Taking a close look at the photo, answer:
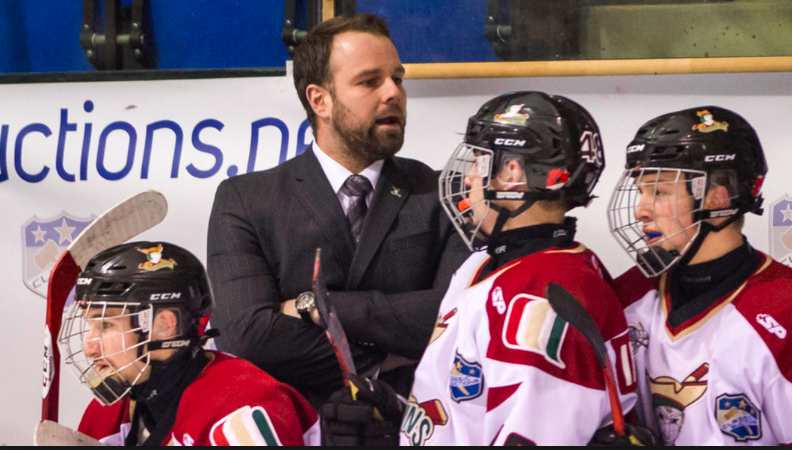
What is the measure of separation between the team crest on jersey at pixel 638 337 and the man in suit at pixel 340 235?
0.52 meters

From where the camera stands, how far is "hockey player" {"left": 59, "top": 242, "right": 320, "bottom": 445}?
2025 mm

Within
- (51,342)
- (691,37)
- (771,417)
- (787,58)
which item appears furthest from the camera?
(691,37)

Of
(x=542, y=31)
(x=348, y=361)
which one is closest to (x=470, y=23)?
(x=542, y=31)

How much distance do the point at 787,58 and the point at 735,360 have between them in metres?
1.34

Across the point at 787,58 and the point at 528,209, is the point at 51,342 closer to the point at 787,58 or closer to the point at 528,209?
the point at 528,209

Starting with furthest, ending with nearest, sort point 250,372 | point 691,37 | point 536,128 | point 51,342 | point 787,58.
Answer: point 691,37
point 787,58
point 51,342
point 250,372
point 536,128

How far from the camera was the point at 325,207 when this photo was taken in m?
2.55

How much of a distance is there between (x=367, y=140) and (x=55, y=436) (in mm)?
1191

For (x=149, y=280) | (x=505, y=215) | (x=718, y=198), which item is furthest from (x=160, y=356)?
(x=718, y=198)

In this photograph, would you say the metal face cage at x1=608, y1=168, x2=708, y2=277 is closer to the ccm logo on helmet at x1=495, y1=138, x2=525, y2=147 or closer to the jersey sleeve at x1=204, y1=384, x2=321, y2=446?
the ccm logo on helmet at x1=495, y1=138, x2=525, y2=147

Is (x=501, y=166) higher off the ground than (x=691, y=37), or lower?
lower

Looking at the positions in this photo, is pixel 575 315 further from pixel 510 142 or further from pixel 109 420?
pixel 109 420

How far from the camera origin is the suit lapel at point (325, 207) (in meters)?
2.49

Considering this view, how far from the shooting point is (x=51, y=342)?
230 cm
